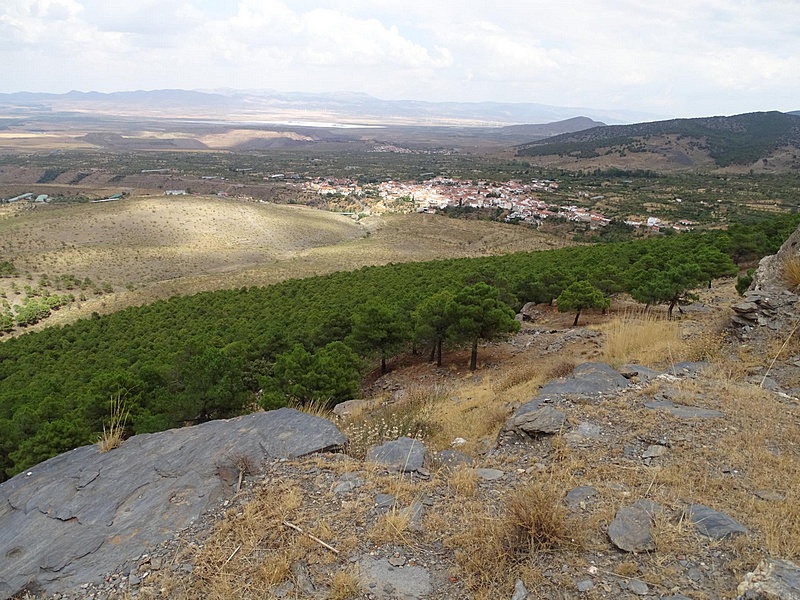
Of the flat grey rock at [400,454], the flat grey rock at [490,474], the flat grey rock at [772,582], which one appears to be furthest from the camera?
the flat grey rock at [400,454]

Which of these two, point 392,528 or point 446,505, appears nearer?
point 392,528

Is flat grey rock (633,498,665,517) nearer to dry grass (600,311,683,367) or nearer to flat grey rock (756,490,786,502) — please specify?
flat grey rock (756,490,786,502)

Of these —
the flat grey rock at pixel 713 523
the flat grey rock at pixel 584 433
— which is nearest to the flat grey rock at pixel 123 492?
the flat grey rock at pixel 584 433

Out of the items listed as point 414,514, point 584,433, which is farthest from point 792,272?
point 414,514

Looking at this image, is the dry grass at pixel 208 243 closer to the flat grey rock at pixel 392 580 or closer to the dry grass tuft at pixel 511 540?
the flat grey rock at pixel 392 580

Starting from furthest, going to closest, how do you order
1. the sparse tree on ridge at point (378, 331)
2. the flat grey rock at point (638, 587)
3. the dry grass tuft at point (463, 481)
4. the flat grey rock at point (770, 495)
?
the sparse tree on ridge at point (378, 331) < the dry grass tuft at point (463, 481) < the flat grey rock at point (770, 495) < the flat grey rock at point (638, 587)

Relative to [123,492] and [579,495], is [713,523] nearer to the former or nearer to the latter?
[579,495]

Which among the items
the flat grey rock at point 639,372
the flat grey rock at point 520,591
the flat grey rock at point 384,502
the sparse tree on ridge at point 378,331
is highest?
the flat grey rock at point 520,591
